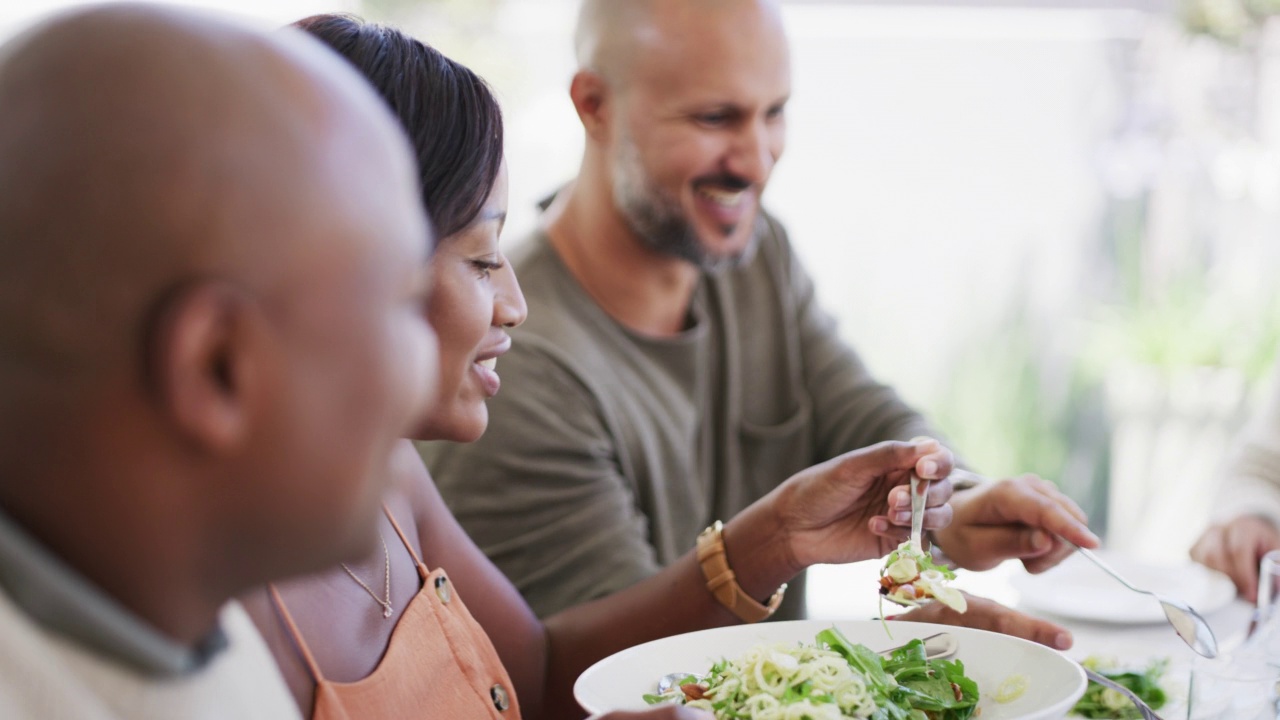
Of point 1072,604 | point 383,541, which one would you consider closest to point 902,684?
point 383,541

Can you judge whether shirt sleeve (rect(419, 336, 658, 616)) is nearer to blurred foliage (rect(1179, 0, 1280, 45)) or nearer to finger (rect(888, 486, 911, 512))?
finger (rect(888, 486, 911, 512))

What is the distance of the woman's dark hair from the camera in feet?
4.34

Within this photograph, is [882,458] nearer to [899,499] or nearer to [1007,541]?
[899,499]

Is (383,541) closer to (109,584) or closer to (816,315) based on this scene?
(109,584)

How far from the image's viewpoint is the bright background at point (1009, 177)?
5008 mm

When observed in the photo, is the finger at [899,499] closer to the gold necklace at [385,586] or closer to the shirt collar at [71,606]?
the gold necklace at [385,586]

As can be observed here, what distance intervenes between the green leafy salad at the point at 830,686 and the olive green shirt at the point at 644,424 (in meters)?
0.77

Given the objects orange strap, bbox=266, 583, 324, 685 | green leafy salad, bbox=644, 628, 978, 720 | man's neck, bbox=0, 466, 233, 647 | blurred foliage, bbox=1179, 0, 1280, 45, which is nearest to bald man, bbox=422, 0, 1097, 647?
green leafy salad, bbox=644, 628, 978, 720

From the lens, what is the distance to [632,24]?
2.54 m

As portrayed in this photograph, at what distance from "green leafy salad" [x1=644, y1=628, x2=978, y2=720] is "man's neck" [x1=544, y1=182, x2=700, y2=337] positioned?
4.22 feet

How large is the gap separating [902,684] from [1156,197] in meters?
4.40

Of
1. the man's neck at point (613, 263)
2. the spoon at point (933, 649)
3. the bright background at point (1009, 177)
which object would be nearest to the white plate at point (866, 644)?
the spoon at point (933, 649)

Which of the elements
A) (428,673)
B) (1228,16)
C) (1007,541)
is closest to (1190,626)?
(1007,541)

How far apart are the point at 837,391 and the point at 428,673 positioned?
4.97 ft
